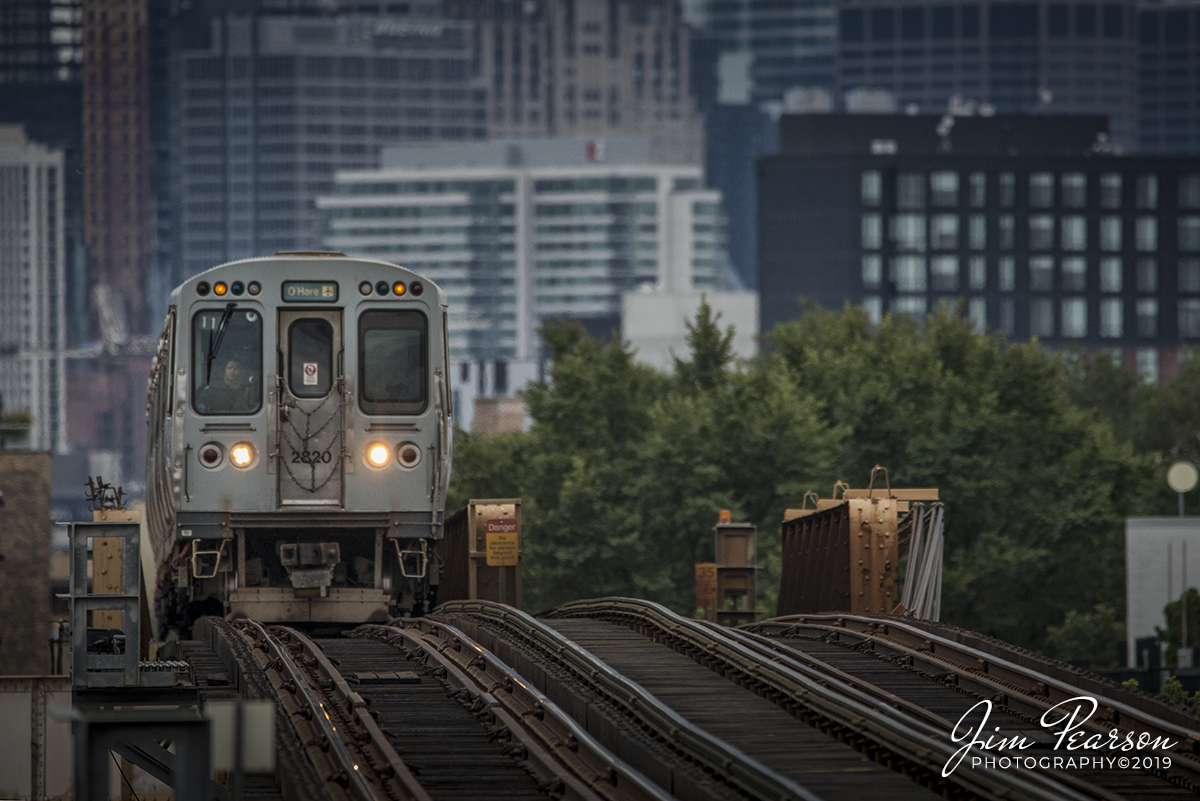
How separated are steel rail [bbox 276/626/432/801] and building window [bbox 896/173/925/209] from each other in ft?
473

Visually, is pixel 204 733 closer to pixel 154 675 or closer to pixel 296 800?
pixel 296 800

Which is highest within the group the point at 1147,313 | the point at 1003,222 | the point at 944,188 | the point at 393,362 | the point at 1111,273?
the point at 944,188

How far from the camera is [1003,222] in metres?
162

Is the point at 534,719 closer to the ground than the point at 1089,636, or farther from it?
farther from it

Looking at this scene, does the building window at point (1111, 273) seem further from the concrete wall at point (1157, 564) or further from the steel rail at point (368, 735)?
the steel rail at point (368, 735)

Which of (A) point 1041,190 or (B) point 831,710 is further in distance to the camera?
(A) point 1041,190

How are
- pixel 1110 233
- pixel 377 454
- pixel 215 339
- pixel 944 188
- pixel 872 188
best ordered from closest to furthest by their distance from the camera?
pixel 215 339
pixel 377 454
pixel 1110 233
pixel 944 188
pixel 872 188

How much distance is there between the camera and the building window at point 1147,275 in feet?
533

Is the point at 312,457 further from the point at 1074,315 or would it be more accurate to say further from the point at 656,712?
the point at 1074,315

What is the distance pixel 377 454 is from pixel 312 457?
751 mm

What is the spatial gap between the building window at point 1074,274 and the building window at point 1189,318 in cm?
829

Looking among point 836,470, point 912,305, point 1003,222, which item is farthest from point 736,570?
point 912,305

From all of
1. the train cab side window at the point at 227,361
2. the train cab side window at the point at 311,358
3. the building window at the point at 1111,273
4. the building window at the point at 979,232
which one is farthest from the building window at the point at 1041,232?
the train cab side window at the point at 227,361

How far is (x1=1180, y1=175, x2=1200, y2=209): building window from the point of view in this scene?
520ft
